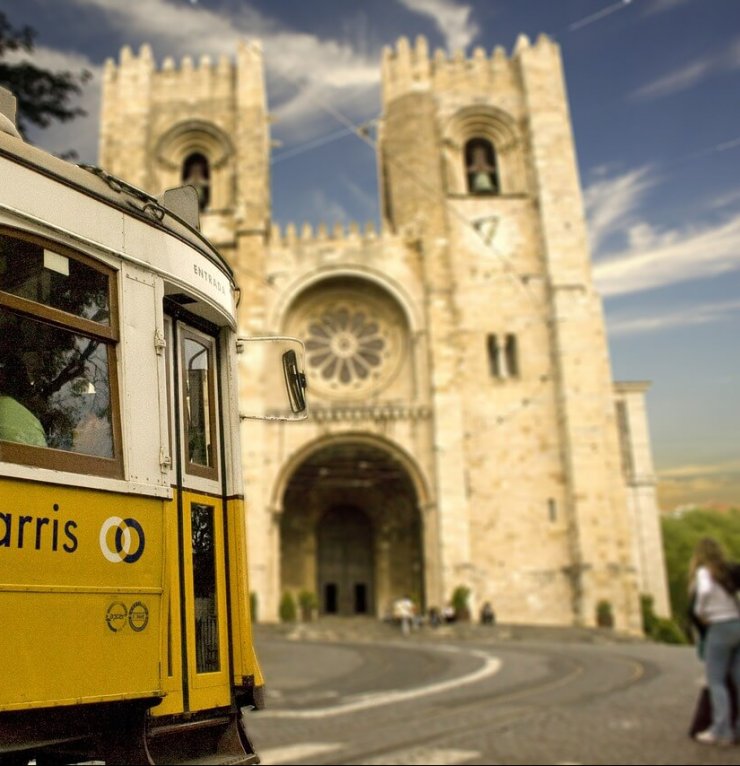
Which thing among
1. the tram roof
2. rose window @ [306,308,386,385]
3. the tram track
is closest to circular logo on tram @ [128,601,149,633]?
the tram roof

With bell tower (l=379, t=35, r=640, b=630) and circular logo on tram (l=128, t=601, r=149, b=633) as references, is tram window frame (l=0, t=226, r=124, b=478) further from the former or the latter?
bell tower (l=379, t=35, r=640, b=630)

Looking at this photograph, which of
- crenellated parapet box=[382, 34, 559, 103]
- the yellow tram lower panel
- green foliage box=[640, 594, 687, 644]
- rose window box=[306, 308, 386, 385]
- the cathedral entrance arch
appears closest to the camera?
the yellow tram lower panel

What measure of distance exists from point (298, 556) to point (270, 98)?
1474 centimetres

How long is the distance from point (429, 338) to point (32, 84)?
15747 millimetres

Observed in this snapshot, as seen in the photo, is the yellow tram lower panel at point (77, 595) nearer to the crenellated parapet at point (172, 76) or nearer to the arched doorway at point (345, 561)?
the arched doorway at point (345, 561)

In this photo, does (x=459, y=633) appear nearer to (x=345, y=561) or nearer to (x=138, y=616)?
(x=345, y=561)

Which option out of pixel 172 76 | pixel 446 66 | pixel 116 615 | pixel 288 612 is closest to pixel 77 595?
pixel 116 615

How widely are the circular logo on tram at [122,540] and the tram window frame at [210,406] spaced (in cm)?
35

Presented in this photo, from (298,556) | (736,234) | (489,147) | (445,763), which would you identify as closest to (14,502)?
(445,763)

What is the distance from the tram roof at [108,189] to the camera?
2443 millimetres

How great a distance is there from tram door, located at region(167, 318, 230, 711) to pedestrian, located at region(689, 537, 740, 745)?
3525mm

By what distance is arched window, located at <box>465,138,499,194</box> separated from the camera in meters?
26.2

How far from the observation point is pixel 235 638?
9.32ft

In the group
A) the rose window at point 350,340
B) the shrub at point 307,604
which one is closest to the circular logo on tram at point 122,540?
the shrub at point 307,604
